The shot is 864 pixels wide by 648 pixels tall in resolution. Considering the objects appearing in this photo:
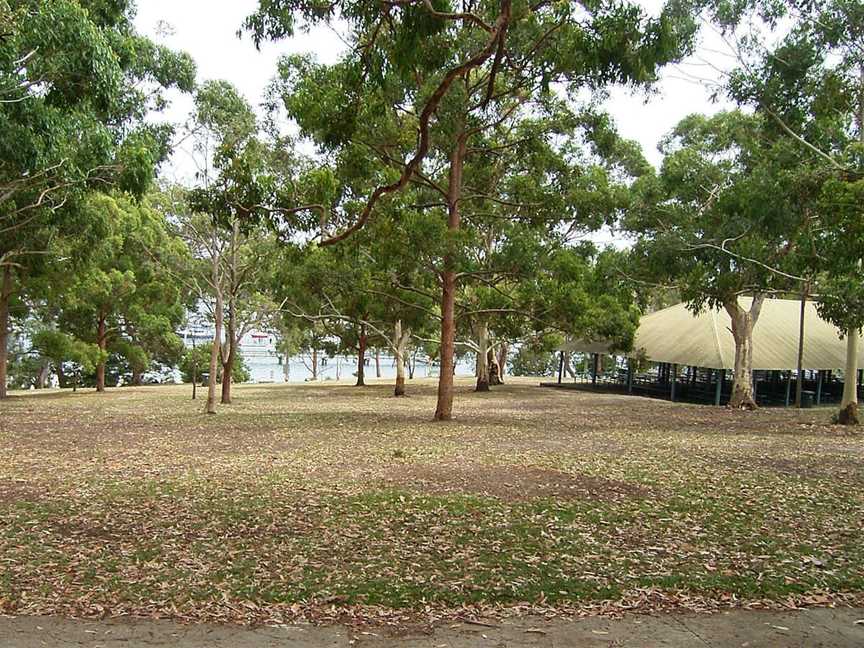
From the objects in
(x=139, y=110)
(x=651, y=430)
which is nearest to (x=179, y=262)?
(x=139, y=110)

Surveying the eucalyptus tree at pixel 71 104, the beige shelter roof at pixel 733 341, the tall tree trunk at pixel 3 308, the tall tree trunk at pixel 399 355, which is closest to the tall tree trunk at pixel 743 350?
the beige shelter roof at pixel 733 341

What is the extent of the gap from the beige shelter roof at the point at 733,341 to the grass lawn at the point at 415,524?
13862 millimetres

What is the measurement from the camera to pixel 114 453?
10875 millimetres

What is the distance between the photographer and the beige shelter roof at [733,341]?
2653cm

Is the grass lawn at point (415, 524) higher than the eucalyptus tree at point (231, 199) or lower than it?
lower

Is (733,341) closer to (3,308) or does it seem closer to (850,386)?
(850,386)

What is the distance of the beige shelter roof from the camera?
26.5m

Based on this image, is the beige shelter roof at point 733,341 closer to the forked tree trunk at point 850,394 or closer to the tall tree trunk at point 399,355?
the forked tree trunk at point 850,394

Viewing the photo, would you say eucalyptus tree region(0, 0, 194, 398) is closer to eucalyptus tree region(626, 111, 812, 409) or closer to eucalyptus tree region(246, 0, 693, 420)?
eucalyptus tree region(246, 0, 693, 420)

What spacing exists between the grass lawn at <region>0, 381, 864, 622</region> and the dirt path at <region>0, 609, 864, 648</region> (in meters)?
0.21

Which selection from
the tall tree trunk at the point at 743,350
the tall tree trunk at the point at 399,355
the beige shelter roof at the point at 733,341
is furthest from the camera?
the tall tree trunk at the point at 399,355

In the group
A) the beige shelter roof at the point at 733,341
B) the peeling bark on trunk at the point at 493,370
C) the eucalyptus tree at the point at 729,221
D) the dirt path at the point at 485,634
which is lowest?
the dirt path at the point at 485,634

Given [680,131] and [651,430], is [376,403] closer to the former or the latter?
[651,430]

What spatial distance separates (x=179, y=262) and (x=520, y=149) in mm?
11061
